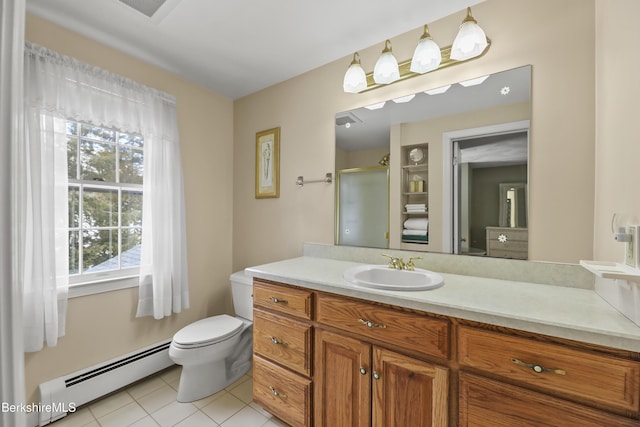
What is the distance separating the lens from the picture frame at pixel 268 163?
92.3 inches

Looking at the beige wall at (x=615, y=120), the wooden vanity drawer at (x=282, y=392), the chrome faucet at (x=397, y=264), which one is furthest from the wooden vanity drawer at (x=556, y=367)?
the wooden vanity drawer at (x=282, y=392)

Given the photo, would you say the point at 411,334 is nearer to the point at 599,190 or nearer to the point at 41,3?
the point at 599,190

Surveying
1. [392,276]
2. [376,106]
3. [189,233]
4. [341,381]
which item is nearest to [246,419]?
[341,381]

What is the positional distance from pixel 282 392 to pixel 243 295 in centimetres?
91

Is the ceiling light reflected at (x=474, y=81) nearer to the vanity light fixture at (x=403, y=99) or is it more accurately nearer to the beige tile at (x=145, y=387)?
the vanity light fixture at (x=403, y=99)

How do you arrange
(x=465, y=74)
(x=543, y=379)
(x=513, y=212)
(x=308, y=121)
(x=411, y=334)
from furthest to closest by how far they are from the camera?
1. (x=308, y=121)
2. (x=465, y=74)
3. (x=513, y=212)
4. (x=411, y=334)
5. (x=543, y=379)

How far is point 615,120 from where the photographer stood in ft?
3.40

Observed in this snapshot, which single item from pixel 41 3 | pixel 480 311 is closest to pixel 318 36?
pixel 41 3

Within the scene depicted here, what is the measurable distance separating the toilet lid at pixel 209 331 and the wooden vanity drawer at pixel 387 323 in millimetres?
871

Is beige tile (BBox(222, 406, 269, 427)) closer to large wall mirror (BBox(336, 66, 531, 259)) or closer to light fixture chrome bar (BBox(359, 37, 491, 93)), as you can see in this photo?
large wall mirror (BBox(336, 66, 531, 259))

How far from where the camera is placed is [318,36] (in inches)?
68.9

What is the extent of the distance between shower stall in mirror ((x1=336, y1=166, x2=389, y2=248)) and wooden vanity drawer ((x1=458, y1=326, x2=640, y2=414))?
88 cm

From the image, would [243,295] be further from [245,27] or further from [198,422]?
[245,27]

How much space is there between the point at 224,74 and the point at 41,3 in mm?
1061
